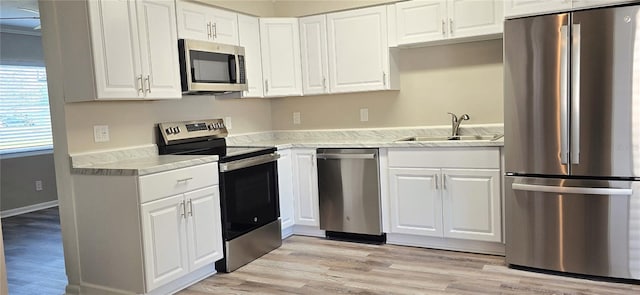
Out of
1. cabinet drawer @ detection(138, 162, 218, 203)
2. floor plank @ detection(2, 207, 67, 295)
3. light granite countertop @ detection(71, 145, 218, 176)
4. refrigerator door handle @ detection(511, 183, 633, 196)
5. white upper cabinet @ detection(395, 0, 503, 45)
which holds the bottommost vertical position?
floor plank @ detection(2, 207, 67, 295)

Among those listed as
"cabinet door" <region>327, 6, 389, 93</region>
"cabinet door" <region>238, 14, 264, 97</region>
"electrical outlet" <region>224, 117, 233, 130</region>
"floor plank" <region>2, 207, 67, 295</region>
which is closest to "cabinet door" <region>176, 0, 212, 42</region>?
"cabinet door" <region>238, 14, 264, 97</region>

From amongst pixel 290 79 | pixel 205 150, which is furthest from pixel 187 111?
pixel 290 79

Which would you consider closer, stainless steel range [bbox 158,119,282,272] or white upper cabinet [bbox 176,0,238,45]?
stainless steel range [bbox 158,119,282,272]

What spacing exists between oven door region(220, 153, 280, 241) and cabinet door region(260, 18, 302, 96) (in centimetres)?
78

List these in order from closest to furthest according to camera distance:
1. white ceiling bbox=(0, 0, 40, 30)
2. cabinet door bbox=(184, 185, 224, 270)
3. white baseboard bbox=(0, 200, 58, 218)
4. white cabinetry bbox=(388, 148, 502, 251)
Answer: cabinet door bbox=(184, 185, 224, 270)
white cabinetry bbox=(388, 148, 502, 251)
white ceiling bbox=(0, 0, 40, 30)
white baseboard bbox=(0, 200, 58, 218)

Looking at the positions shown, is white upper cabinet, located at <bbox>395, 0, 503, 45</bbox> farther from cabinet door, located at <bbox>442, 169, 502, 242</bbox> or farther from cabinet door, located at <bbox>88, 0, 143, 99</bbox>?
cabinet door, located at <bbox>88, 0, 143, 99</bbox>

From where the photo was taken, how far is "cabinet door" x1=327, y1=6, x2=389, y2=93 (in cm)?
409

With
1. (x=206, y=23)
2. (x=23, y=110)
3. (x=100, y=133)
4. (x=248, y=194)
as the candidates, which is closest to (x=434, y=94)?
(x=248, y=194)

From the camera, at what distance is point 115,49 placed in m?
3.03

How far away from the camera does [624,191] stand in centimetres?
287

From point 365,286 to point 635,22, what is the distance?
7.12 feet

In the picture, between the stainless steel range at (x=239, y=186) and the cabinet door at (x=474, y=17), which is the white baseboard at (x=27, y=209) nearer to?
the stainless steel range at (x=239, y=186)

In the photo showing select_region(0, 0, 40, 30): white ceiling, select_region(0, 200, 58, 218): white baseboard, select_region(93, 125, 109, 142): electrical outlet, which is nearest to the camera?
select_region(93, 125, 109, 142): electrical outlet

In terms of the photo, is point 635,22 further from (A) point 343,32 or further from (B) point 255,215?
(B) point 255,215
